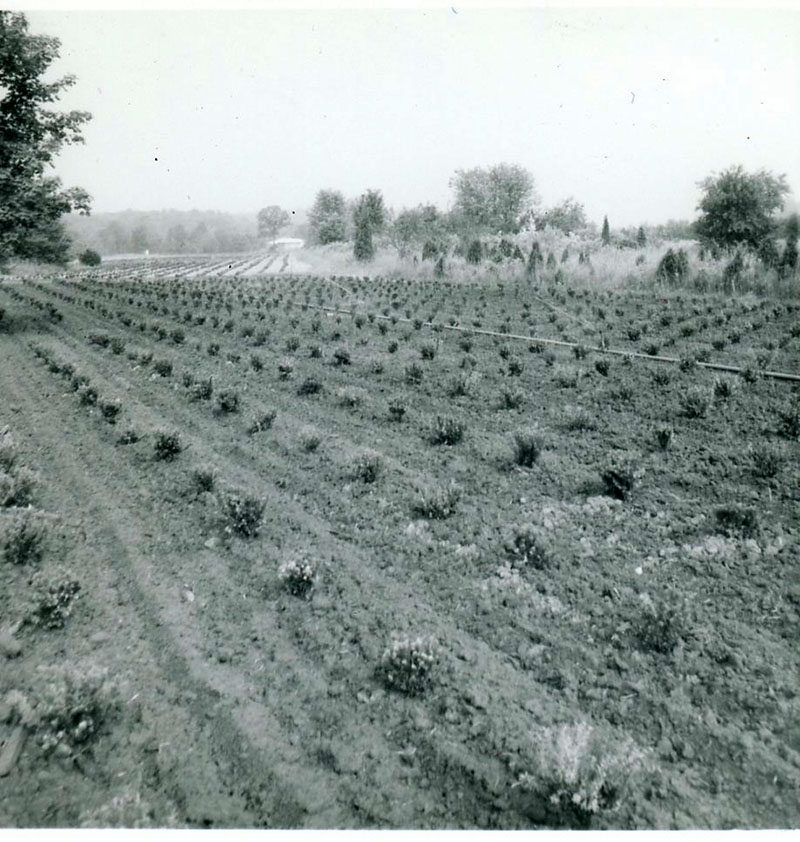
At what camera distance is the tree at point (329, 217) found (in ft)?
255

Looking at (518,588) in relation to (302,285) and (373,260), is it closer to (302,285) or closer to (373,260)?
(302,285)

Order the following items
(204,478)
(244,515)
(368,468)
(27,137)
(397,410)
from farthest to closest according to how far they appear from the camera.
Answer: (27,137) → (397,410) → (368,468) → (204,478) → (244,515)

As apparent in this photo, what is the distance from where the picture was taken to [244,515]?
595 centimetres

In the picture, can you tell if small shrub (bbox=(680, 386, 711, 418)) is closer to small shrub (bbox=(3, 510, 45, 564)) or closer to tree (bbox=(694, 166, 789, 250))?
small shrub (bbox=(3, 510, 45, 564))

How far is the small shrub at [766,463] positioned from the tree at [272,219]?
376ft

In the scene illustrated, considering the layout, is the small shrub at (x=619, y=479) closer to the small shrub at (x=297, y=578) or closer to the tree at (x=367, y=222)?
the small shrub at (x=297, y=578)

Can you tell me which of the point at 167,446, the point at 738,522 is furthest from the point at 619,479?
the point at 167,446

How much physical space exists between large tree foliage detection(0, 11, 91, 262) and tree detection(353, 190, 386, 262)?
1282 inches

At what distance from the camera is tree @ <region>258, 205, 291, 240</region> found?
10944 cm

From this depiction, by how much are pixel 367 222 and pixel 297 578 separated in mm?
46904

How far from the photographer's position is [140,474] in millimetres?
7453

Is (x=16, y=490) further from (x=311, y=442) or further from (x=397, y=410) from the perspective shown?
(x=397, y=410)

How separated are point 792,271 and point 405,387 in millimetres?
19330
